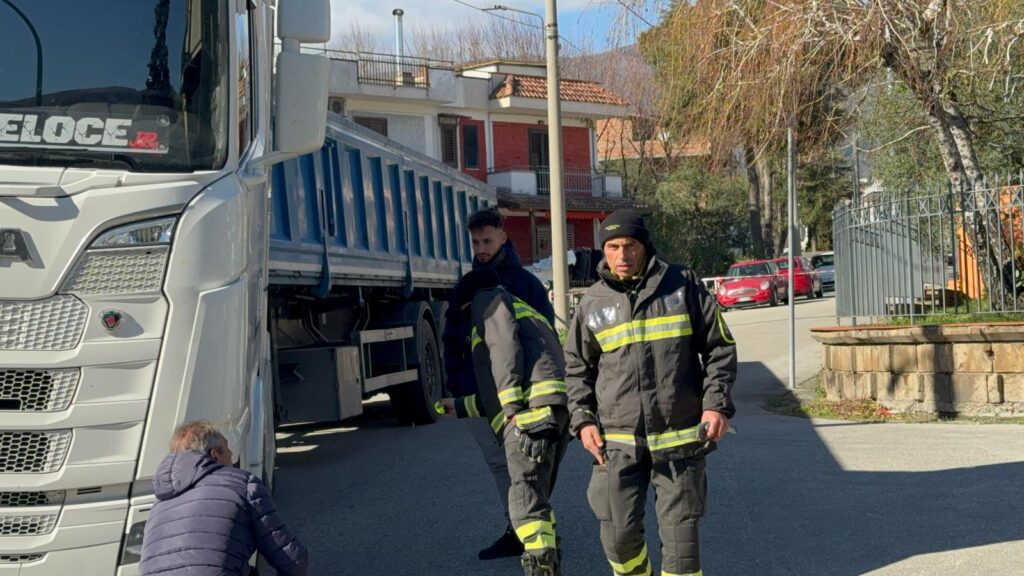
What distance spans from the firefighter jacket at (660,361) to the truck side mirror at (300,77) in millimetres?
1605

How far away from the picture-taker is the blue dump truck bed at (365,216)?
9.61 m

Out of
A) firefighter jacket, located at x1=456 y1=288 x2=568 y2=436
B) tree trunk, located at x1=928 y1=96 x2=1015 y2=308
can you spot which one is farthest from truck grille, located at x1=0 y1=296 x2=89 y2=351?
tree trunk, located at x1=928 y1=96 x2=1015 y2=308

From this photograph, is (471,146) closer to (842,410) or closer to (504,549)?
(842,410)

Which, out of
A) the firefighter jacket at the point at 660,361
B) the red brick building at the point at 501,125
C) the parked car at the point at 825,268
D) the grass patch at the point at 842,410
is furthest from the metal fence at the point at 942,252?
the parked car at the point at 825,268

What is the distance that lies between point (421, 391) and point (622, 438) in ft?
25.4

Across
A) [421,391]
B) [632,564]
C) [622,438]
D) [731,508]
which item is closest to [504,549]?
[632,564]

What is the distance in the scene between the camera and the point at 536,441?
19.4ft

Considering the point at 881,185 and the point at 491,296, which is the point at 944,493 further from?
the point at 881,185

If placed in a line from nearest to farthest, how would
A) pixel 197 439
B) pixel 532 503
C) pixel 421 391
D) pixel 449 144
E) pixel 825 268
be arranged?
pixel 197 439 → pixel 532 503 → pixel 421 391 → pixel 825 268 → pixel 449 144

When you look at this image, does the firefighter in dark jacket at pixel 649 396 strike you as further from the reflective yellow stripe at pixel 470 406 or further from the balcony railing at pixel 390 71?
the balcony railing at pixel 390 71

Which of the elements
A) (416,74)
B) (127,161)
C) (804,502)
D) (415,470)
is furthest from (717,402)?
(416,74)

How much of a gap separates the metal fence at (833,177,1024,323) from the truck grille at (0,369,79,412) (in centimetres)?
874

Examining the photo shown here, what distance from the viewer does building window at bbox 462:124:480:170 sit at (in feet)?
142

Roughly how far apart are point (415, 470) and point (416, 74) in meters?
33.0
